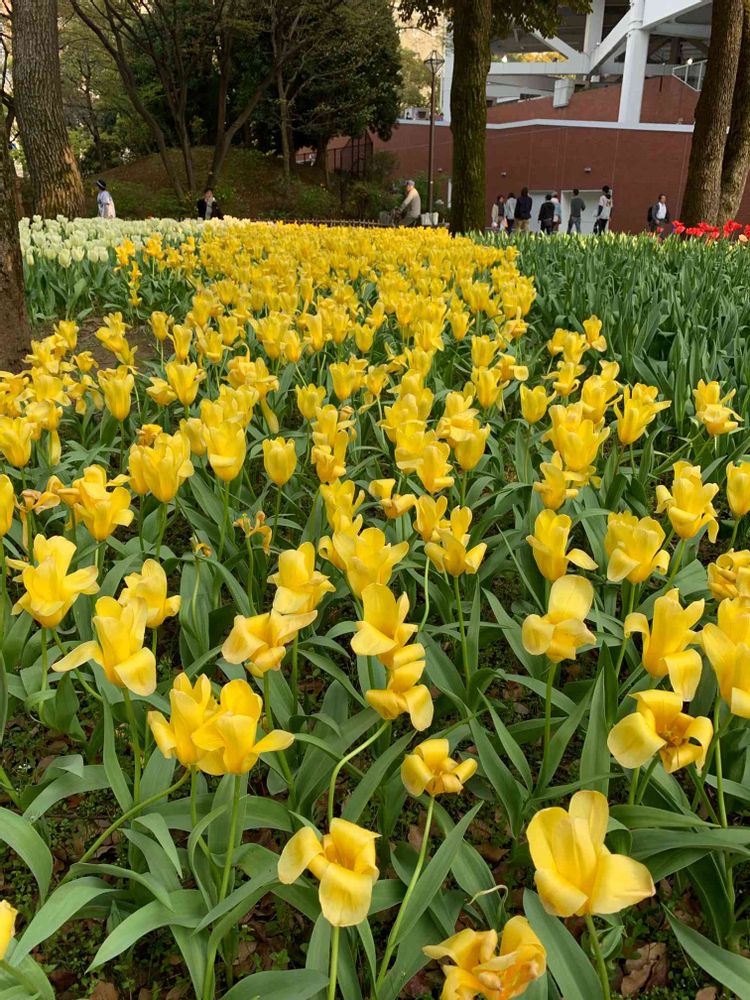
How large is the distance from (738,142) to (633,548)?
13.2 m

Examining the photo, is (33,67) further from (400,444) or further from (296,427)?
(400,444)

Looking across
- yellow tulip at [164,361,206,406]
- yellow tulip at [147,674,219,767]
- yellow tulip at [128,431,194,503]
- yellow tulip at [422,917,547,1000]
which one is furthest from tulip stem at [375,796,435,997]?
yellow tulip at [164,361,206,406]

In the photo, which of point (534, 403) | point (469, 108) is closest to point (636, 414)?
point (534, 403)

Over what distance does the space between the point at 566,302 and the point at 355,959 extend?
409cm

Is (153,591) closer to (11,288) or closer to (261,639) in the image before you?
(261,639)

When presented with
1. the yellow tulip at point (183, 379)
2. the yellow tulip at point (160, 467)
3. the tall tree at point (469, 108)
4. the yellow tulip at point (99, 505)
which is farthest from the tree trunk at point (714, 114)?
the yellow tulip at point (99, 505)

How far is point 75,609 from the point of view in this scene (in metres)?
1.74

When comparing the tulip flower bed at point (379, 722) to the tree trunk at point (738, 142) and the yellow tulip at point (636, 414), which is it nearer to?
the yellow tulip at point (636, 414)

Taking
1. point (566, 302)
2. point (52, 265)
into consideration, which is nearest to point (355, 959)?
point (566, 302)

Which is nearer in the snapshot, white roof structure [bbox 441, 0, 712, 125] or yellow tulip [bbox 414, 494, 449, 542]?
yellow tulip [bbox 414, 494, 449, 542]

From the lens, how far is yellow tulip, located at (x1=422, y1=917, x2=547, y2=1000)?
68 cm

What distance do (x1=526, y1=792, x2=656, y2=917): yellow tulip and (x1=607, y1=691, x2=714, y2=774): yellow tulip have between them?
14 centimetres

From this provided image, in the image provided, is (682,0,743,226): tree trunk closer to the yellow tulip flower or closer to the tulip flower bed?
the tulip flower bed

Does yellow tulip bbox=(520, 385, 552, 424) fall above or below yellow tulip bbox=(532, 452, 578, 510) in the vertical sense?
above
